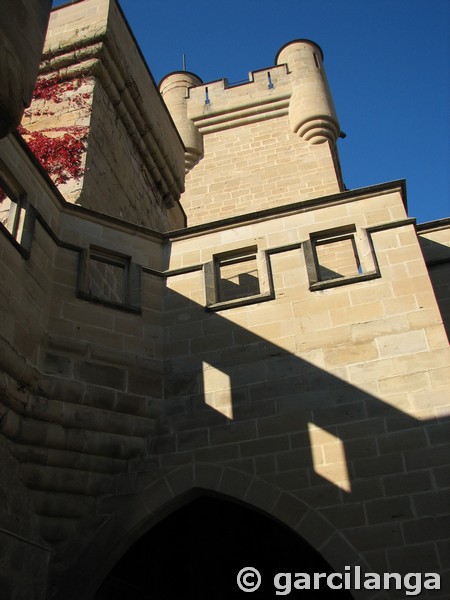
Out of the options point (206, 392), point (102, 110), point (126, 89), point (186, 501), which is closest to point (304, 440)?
point (206, 392)

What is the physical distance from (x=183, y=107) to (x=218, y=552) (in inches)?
546

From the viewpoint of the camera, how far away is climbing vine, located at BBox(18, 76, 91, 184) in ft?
26.6

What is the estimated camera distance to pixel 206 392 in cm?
596

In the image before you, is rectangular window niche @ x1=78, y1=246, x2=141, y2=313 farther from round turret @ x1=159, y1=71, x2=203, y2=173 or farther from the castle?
round turret @ x1=159, y1=71, x2=203, y2=173

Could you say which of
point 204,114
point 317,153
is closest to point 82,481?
point 317,153

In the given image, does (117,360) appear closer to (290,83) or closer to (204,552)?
(204,552)

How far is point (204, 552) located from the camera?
23.2ft

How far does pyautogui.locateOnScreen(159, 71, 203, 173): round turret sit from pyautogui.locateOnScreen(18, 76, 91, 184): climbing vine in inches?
280

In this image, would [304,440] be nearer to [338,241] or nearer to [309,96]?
[338,241]

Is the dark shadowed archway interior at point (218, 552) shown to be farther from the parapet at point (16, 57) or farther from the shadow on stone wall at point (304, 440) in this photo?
the parapet at point (16, 57)

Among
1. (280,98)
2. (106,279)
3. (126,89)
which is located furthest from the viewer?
(280,98)

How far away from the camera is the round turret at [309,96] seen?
16141 mm

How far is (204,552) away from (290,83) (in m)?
13.8

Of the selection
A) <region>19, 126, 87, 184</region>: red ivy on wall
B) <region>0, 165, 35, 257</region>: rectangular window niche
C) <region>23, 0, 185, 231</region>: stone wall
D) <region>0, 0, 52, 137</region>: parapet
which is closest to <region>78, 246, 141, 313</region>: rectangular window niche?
<region>0, 165, 35, 257</region>: rectangular window niche
